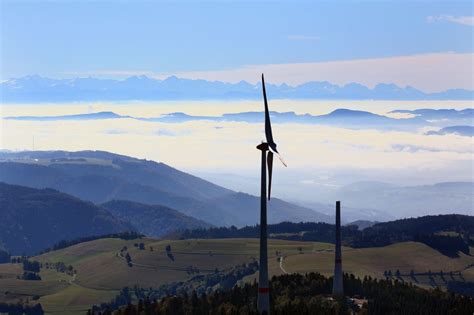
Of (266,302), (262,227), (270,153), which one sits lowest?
(266,302)

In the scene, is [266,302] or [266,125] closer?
[266,125]

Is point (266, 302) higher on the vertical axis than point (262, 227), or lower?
lower

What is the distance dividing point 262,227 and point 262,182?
8624 mm

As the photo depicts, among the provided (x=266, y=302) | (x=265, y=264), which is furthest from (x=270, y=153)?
(x=266, y=302)

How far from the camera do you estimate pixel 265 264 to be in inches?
7313

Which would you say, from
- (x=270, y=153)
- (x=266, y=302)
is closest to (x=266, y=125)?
(x=270, y=153)

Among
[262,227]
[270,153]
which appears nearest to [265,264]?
[262,227]

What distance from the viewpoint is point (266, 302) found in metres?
197

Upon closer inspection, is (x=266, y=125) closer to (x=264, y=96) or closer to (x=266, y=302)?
(x=264, y=96)

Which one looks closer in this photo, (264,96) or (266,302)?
(264,96)

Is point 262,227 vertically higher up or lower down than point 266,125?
lower down

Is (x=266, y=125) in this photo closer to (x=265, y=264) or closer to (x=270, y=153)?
(x=270, y=153)

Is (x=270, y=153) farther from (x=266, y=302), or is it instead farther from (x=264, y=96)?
(x=266, y=302)

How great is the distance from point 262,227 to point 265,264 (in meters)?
7.84
